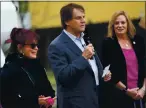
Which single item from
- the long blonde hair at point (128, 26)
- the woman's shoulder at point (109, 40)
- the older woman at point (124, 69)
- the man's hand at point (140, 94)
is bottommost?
the man's hand at point (140, 94)

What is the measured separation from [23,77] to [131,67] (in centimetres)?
132

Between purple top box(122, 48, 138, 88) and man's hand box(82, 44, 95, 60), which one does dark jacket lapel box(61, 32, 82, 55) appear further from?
purple top box(122, 48, 138, 88)

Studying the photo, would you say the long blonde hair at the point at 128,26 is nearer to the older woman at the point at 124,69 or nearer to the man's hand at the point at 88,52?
the older woman at the point at 124,69

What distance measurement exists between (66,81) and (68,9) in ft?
2.23

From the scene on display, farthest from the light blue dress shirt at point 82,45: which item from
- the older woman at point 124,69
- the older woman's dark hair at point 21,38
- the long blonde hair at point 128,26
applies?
the long blonde hair at point 128,26

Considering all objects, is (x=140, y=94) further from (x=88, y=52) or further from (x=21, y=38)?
(x=21, y=38)

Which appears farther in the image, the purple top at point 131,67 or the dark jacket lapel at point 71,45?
the purple top at point 131,67

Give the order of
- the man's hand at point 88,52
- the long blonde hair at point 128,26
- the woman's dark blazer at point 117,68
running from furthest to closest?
1. the long blonde hair at point 128,26
2. the woman's dark blazer at point 117,68
3. the man's hand at point 88,52

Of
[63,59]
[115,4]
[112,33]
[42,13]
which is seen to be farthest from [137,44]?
[42,13]

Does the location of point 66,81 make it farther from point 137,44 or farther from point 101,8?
point 101,8

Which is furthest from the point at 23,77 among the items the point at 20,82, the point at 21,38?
the point at 21,38

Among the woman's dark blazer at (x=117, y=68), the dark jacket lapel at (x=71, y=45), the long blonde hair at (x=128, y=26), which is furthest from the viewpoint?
the long blonde hair at (x=128, y=26)

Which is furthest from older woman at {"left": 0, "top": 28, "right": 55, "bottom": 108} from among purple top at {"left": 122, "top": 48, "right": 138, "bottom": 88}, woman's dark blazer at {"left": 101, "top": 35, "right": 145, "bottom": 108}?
purple top at {"left": 122, "top": 48, "right": 138, "bottom": 88}

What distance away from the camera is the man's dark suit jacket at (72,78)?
4.34m
